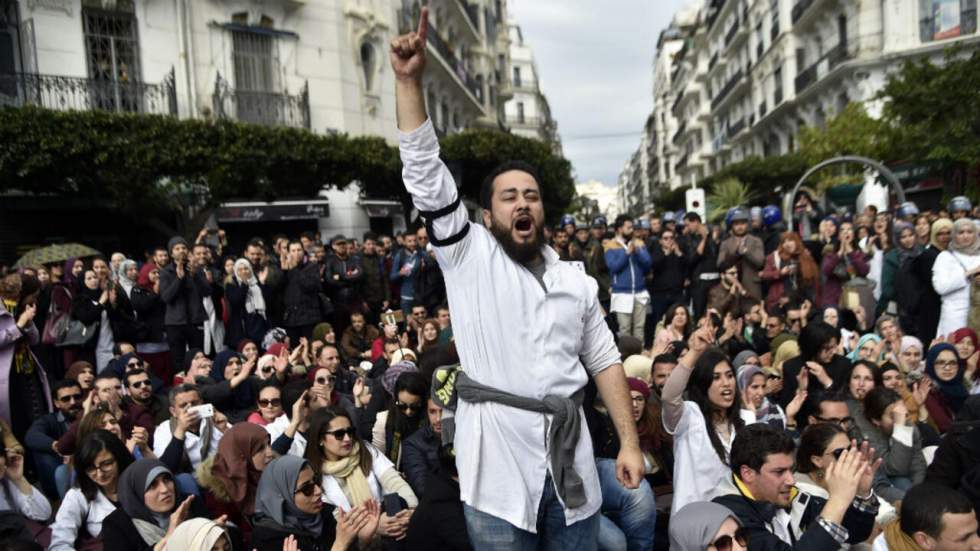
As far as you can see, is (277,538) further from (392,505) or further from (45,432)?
(45,432)

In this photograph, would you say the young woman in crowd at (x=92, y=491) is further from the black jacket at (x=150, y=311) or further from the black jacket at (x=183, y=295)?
the black jacket at (x=150, y=311)

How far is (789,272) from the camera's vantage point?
28.9 ft

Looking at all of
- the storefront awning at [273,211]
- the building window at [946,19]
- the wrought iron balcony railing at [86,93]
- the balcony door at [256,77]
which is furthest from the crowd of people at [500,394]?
the building window at [946,19]

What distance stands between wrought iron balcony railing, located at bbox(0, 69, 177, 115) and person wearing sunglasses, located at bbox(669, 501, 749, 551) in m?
15.0

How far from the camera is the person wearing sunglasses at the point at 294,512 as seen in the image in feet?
12.0

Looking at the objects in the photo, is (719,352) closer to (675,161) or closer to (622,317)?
(622,317)

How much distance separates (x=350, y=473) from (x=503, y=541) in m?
2.33

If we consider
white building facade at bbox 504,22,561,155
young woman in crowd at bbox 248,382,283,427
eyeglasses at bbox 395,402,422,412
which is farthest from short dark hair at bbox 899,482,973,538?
white building facade at bbox 504,22,561,155

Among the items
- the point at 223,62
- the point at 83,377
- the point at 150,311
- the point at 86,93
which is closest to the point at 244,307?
the point at 150,311

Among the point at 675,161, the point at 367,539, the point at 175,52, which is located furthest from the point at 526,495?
the point at 675,161

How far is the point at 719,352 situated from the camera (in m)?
4.29

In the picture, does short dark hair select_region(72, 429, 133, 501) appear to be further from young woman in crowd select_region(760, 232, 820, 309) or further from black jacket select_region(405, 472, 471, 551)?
young woman in crowd select_region(760, 232, 820, 309)

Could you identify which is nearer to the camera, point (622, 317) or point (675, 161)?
point (622, 317)

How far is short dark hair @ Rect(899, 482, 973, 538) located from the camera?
3119mm
